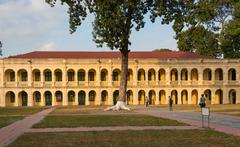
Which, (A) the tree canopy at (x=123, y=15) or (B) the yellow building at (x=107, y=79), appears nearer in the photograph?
(A) the tree canopy at (x=123, y=15)

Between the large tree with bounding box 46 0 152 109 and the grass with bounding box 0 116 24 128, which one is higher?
the large tree with bounding box 46 0 152 109

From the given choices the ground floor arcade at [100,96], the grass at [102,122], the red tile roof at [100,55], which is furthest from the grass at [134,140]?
the red tile roof at [100,55]

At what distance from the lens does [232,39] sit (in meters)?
78.0

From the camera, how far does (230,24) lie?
71500 mm

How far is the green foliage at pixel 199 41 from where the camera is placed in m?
78.2

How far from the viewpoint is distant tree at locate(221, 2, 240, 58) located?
70188 millimetres

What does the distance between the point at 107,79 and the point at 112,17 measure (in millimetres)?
36819

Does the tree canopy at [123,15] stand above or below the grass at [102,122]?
above

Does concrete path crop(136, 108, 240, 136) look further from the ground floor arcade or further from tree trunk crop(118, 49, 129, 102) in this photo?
the ground floor arcade

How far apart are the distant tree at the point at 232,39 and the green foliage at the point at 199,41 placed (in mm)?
1978

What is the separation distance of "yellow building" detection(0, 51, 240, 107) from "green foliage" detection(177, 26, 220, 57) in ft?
9.35

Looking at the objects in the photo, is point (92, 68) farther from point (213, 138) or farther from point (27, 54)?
point (213, 138)

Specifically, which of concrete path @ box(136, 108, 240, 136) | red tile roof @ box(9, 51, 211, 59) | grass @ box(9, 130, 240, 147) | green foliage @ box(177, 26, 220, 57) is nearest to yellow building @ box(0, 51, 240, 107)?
red tile roof @ box(9, 51, 211, 59)

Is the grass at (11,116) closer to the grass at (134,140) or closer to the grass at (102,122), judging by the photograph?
the grass at (102,122)
